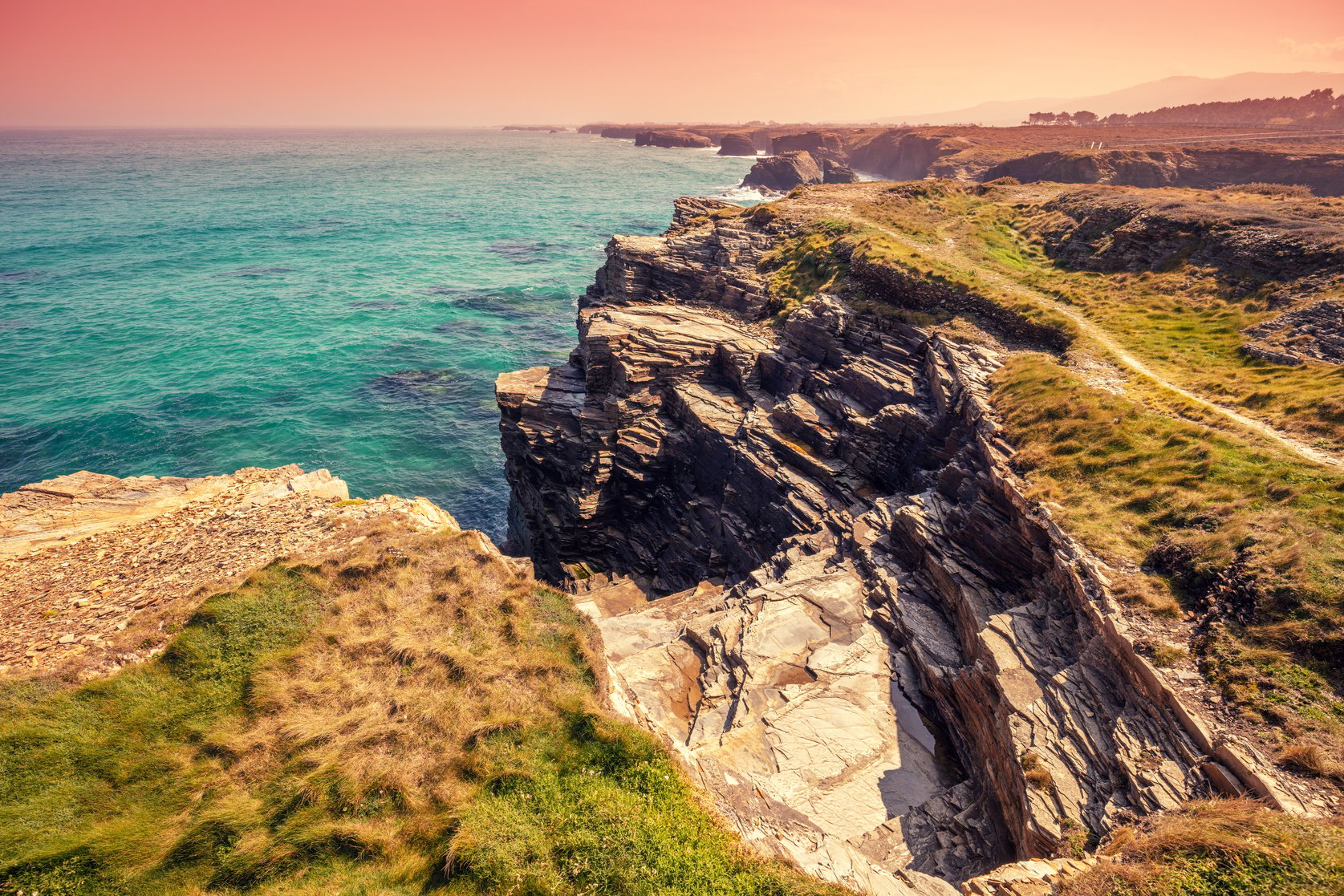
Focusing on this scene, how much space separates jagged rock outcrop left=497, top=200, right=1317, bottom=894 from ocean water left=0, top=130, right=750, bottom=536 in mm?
15094

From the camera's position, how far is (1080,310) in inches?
1109

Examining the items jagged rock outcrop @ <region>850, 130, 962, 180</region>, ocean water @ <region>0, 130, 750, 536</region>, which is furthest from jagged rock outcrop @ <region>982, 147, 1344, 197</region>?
A: ocean water @ <region>0, 130, 750, 536</region>

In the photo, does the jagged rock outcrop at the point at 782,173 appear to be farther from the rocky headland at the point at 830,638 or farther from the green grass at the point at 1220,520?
the green grass at the point at 1220,520

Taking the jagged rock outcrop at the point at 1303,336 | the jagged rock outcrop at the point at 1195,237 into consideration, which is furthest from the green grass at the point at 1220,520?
the jagged rock outcrop at the point at 1195,237

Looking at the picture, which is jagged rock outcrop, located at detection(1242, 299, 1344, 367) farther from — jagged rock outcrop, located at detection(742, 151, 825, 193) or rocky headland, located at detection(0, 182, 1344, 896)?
jagged rock outcrop, located at detection(742, 151, 825, 193)

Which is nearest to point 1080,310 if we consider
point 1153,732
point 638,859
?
point 1153,732

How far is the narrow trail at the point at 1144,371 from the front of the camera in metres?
15.7

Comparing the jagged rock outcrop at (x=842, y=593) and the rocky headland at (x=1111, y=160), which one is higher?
the rocky headland at (x=1111, y=160)

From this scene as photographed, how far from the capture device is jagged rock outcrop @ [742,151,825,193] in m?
149

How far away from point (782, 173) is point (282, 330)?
132 m

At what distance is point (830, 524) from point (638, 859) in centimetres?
1731

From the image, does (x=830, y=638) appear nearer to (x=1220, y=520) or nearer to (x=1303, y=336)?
(x=1220, y=520)

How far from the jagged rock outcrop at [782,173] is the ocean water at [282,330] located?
3861 centimetres

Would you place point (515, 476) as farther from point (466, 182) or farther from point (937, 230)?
point (466, 182)
